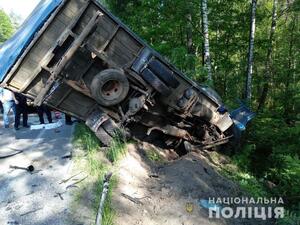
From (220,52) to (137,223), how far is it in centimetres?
1136

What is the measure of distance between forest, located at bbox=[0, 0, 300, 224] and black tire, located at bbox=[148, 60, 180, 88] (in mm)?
2543

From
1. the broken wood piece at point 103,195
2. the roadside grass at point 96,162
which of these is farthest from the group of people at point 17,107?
the broken wood piece at point 103,195

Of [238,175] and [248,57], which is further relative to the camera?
[248,57]

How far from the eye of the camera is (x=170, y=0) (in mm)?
11461

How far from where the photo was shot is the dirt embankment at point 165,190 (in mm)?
4426

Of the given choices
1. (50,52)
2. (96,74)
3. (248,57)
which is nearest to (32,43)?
(50,52)

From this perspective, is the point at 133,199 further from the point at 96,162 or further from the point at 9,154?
the point at 9,154

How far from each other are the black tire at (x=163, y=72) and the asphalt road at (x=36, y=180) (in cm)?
228

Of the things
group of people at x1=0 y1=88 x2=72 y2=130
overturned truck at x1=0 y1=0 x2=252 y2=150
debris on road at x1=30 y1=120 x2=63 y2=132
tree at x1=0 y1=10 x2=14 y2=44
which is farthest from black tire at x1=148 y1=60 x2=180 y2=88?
tree at x1=0 y1=10 x2=14 y2=44

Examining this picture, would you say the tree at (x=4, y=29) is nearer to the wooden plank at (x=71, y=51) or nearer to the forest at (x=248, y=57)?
the forest at (x=248, y=57)

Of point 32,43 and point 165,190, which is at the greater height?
point 32,43

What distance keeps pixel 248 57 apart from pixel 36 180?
31.1ft

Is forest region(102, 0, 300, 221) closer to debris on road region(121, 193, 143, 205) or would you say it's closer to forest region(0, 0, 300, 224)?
forest region(0, 0, 300, 224)

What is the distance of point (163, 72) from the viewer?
604 cm
